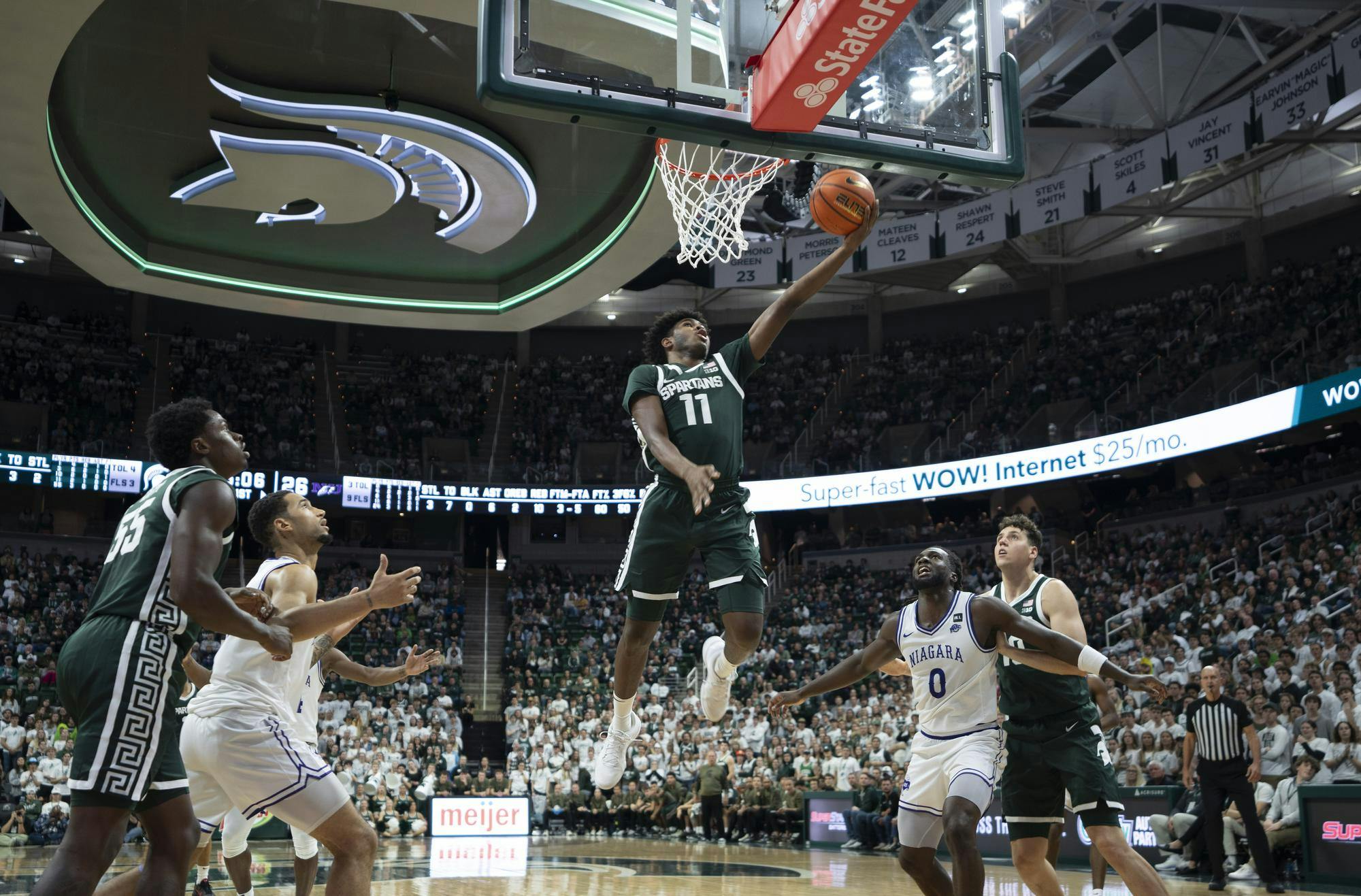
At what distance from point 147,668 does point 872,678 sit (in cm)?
1903

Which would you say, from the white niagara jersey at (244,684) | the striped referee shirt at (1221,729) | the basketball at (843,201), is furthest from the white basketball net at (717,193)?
the striped referee shirt at (1221,729)

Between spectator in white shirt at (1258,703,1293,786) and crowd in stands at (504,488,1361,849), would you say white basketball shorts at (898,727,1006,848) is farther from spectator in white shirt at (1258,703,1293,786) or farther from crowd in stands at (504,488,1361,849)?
spectator in white shirt at (1258,703,1293,786)

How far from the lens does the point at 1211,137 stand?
64.8 ft

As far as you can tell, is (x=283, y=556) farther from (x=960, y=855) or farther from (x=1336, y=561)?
(x=1336, y=561)

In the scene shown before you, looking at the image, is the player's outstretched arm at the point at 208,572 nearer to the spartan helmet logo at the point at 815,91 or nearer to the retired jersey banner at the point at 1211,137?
the spartan helmet logo at the point at 815,91

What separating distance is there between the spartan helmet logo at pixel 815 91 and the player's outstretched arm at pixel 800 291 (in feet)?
3.49

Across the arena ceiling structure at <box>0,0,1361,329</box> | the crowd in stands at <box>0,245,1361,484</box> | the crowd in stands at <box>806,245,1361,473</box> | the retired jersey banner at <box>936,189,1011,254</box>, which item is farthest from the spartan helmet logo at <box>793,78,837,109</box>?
the crowd in stands at <box>0,245,1361,484</box>

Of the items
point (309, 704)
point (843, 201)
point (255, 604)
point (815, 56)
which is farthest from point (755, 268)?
point (255, 604)

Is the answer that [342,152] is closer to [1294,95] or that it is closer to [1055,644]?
[1055,644]

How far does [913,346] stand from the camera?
31891 millimetres

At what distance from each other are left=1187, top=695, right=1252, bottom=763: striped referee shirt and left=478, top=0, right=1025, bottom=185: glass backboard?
4.76 metres

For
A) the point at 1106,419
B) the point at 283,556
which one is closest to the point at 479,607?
the point at 1106,419

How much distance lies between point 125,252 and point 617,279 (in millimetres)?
6165

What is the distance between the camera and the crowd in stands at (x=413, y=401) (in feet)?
102
